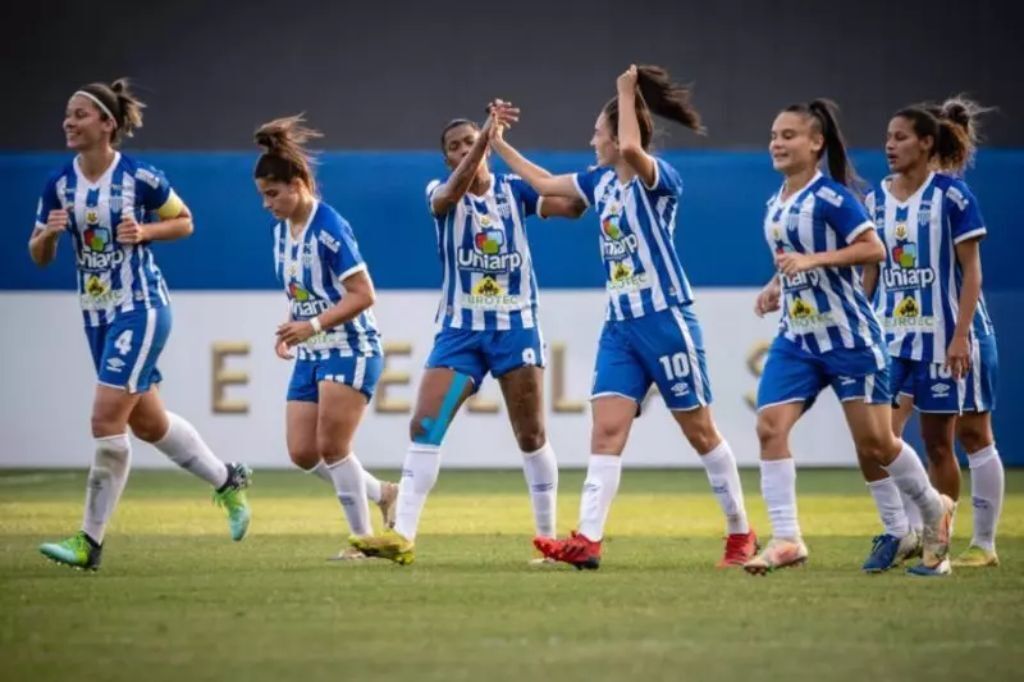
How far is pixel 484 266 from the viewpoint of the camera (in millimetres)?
8852

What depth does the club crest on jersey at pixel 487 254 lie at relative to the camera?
29.1ft

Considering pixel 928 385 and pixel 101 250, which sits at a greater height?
pixel 101 250

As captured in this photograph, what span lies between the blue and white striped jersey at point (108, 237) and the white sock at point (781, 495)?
2628mm

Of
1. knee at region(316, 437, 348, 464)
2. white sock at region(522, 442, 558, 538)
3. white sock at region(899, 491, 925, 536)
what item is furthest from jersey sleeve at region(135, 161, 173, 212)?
white sock at region(899, 491, 925, 536)

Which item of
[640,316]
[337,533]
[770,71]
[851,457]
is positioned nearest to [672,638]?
[640,316]

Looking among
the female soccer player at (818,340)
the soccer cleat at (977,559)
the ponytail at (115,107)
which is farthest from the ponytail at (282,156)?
the soccer cleat at (977,559)

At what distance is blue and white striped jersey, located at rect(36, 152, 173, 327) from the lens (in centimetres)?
874

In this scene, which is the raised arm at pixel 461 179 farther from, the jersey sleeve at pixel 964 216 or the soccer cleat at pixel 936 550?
the soccer cleat at pixel 936 550

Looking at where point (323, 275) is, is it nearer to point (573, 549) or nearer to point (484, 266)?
point (484, 266)

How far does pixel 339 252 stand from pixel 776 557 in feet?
7.38

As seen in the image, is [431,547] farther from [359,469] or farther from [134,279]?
→ [134,279]

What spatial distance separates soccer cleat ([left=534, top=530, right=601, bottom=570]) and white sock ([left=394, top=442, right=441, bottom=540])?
2.00 feet

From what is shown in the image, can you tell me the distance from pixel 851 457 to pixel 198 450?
271 inches

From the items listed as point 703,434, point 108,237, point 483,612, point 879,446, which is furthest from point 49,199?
point 879,446
